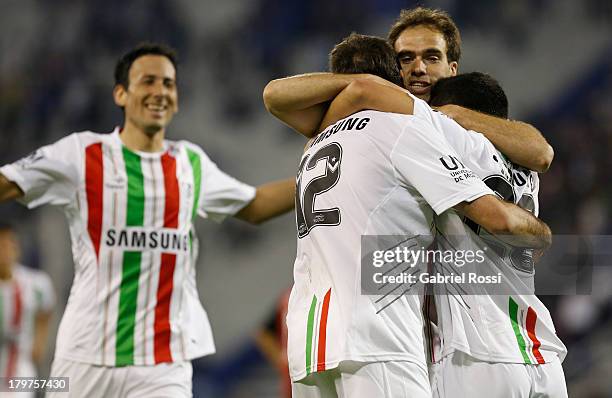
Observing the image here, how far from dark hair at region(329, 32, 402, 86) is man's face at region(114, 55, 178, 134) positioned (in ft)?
5.91

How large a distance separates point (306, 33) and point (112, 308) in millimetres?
7910

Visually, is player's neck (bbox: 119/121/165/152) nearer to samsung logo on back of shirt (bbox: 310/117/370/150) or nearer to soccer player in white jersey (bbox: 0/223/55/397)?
samsung logo on back of shirt (bbox: 310/117/370/150)

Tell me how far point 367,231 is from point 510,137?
2.23 ft

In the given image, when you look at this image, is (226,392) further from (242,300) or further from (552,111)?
(552,111)

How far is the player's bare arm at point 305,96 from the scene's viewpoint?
10.1 ft

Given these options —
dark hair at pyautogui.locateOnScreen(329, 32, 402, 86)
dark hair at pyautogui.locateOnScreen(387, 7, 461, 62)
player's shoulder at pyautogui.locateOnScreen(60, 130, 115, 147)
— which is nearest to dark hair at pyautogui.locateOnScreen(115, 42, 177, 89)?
player's shoulder at pyautogui.locateOnScreen(60, 130, 115, 147)

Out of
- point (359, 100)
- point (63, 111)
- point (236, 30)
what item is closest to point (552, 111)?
point (236, 30)

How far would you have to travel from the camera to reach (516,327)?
3002mm

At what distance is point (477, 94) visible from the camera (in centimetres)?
327

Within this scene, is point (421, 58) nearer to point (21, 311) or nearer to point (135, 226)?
point (135, 226)

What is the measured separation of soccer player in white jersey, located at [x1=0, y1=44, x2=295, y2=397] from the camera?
4.33m

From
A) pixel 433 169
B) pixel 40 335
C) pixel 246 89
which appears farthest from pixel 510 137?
pixel 246 89

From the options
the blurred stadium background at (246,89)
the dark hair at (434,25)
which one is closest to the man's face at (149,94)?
the dark hair at (434,25)

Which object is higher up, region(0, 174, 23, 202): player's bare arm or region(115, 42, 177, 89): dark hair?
region(115, 42, 177, 89): dark hair
